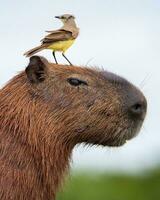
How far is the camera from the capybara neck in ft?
42.8

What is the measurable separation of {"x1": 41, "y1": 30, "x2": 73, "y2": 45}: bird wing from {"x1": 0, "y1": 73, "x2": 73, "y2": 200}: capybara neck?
1.38 ft

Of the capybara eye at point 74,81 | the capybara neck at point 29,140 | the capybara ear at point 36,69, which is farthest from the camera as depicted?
the capybara eye at point 74,81

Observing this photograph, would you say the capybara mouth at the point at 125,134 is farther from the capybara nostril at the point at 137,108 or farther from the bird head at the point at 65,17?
the bird head at the point at 65,17

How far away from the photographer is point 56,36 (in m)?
13.2

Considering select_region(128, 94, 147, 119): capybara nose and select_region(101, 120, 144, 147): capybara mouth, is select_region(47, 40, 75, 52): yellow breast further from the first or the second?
select_region(101, 120, 144, 147): capybara mouth

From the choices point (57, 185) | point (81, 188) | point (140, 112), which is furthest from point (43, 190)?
point (81, 188)

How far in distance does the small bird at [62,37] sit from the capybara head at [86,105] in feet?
0.55

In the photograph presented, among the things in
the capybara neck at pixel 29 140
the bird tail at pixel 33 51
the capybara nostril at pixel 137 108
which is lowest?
the capybara neck at pixel 29 140

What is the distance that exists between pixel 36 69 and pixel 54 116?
0.51 meters

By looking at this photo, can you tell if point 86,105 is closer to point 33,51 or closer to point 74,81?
point 74,81

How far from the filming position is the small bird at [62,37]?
518 inches

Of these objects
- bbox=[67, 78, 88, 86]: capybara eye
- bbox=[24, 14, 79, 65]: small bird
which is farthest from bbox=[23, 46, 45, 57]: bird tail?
bbox=[67, 78, 88, 86]: capybara eye

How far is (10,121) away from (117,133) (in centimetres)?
109

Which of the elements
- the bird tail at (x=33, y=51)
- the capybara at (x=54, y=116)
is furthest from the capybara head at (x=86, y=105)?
the bird tail at (x=33, y=51)
